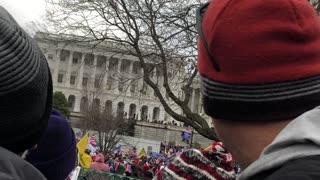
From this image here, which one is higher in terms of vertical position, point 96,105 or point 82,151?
point 82,151

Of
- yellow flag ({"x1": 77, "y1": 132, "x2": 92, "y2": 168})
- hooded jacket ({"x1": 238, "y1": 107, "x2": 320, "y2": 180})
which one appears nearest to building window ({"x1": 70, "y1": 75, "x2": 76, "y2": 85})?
yellow flag ({"x1": 77, "y1": 132, "x2": 92, "y2": 168})

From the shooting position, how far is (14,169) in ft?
4.58

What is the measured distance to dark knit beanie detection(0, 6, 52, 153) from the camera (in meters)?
1.51

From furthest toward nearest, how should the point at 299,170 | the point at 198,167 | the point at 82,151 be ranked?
1. the point at 82,151
2. the point at 198,167
3. the point at 299,170

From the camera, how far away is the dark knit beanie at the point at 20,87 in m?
1.51

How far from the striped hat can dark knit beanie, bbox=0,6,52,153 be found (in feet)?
2.22

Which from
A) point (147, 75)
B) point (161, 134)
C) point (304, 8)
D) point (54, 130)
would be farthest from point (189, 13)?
point (161, 134)

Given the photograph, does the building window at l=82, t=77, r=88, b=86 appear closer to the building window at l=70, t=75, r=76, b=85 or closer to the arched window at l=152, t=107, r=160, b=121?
the building window at l=70, t=75, r=76, b=85

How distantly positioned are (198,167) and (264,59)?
1001 millimetres

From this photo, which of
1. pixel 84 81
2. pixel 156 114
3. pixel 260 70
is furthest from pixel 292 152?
pixel 156 114

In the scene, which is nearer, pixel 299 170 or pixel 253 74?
pixel 299 170

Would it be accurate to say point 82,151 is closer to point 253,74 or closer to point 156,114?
point 253,74

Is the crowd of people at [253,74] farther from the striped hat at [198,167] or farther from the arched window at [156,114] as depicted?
the arched window at [156,114]

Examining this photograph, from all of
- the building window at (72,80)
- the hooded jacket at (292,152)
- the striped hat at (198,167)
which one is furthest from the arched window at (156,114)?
the hooded jacket at (292,152)
